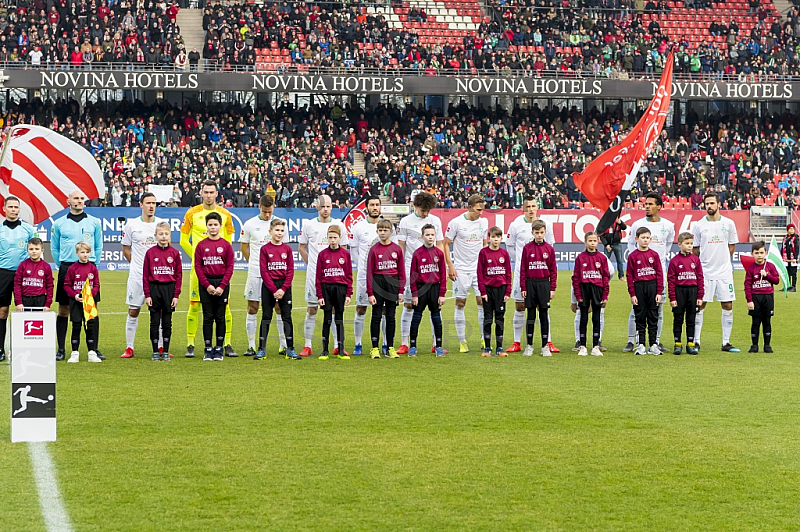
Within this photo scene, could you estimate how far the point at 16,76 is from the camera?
38.9 m

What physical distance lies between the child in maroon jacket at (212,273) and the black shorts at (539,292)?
12.2 feet

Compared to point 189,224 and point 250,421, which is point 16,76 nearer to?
point 189,224

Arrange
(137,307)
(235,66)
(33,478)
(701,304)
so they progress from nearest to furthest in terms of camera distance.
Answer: (33,478), (137,307), (701,304), (235,66)

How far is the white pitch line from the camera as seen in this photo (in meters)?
5.61

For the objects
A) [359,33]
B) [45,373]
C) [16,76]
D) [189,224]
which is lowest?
[45,373]

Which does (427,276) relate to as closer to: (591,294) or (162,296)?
(591,294)

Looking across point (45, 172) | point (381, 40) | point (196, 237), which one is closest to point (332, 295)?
point (196, 237)

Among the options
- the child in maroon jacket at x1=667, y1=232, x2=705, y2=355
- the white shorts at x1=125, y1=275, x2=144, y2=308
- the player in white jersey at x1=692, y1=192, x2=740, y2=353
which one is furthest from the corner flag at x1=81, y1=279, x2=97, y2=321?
the player in white jersey at x1=692, y1=192, x2=740, y2=353

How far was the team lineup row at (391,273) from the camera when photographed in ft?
41.3

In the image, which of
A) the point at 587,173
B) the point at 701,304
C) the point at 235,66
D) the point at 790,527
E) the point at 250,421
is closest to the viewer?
the point at 790,527

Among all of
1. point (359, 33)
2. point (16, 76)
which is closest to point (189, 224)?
point (16, 76)

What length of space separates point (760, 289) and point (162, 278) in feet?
25.0

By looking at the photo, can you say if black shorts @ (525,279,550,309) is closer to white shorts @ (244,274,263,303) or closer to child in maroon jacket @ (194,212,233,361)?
white shorts @ (244,274,263,303)

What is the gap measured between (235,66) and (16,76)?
8081 mm
